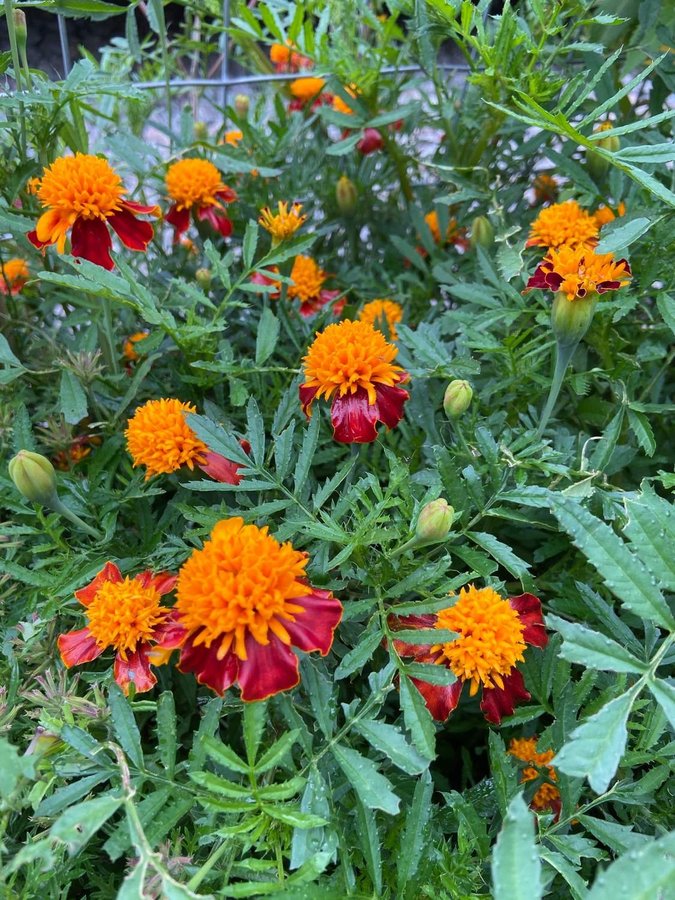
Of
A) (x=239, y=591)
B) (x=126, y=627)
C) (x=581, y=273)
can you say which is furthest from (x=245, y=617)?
(x=581, y=273)

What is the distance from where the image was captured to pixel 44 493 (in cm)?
52

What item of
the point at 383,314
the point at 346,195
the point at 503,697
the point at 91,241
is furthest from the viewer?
the point at 346,195

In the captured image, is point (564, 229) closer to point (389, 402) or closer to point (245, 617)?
point (389, 402)

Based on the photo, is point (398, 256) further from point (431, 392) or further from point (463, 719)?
point (463, 719)

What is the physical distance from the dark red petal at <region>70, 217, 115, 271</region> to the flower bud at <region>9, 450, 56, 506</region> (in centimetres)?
20

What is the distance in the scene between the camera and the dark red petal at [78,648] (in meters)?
0.51

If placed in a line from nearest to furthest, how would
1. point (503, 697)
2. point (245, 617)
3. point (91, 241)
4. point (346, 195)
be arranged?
1. point (245, 617)
2. point (503, 697)
3. point (91, 241)
4. point (346, 195)

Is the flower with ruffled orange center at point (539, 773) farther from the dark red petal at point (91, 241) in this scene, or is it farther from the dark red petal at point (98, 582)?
the dark red petal at point (91, 241)

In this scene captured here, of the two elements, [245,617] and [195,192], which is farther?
[195,192]

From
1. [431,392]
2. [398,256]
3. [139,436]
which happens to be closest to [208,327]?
[139,436]

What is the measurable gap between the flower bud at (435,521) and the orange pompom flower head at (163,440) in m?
0.16

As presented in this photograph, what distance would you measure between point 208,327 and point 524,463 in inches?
11.3

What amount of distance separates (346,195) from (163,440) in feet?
1.63

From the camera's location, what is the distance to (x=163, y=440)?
56cm
